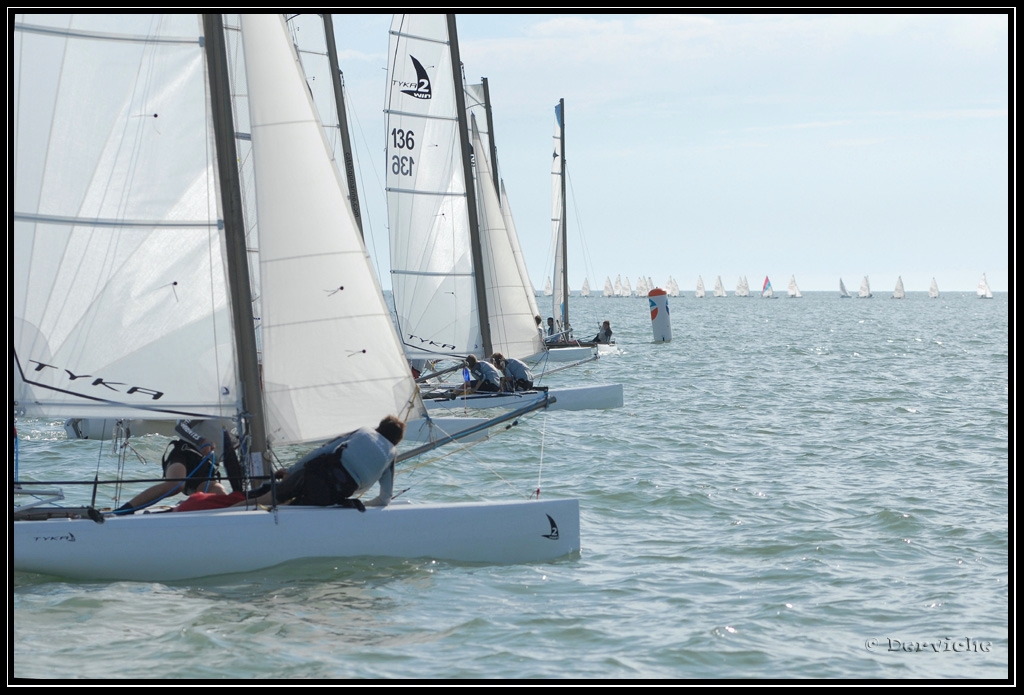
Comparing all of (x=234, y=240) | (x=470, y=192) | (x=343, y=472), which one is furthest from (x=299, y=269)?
(x=470, y=192)

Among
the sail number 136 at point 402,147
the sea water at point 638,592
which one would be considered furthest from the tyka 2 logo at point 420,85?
the sea water at point 638,592

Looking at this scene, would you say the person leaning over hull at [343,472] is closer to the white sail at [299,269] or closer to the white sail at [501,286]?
the white sail at [299,269]

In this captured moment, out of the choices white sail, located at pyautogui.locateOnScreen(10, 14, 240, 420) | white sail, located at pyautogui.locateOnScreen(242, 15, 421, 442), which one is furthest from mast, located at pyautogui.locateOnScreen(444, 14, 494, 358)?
white sail, located at pyautogui.locateOnScreen(10, 14, 240, 420)

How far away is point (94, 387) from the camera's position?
8859mm

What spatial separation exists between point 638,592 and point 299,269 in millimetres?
3688

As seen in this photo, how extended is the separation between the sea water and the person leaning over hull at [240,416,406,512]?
0.55m

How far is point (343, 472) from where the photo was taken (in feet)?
28.4

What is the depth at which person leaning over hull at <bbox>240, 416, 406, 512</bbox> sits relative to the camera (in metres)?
8.60

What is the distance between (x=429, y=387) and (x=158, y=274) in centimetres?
938

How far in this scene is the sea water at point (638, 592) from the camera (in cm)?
698

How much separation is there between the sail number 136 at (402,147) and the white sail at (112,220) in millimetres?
9923

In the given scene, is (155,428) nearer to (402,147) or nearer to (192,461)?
(192,461)
